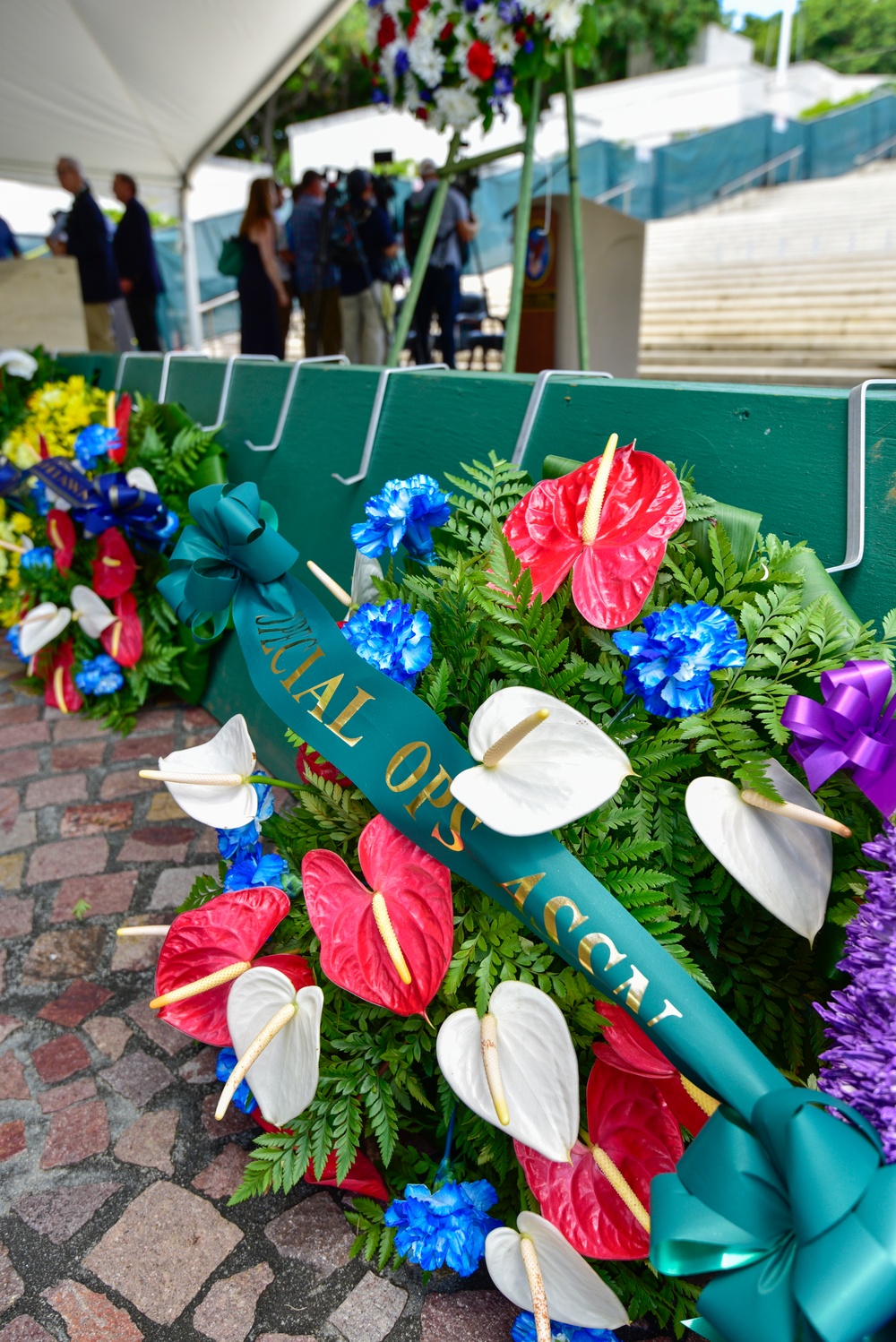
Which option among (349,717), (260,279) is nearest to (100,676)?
(349,717)

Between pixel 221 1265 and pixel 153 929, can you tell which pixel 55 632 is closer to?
pixel 153 929

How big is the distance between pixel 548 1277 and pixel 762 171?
2433 cm

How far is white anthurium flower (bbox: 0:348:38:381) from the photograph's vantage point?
4.54 metres

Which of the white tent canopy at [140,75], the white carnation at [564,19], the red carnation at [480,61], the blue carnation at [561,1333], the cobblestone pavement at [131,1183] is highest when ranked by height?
the white tent canopy at [140,75]

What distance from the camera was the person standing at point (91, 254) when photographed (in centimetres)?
718

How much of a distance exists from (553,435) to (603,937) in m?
1.12

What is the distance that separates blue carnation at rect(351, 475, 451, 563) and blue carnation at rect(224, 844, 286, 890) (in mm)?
567

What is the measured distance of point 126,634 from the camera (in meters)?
3.39

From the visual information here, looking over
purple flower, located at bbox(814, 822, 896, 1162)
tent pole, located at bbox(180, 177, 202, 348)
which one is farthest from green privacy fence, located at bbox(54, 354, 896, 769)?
tent pole, located at bbox(180, 177, 202, 348)

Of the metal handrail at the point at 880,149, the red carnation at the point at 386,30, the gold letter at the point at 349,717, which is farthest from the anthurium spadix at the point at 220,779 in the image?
the metal handrail at the point at 880,149

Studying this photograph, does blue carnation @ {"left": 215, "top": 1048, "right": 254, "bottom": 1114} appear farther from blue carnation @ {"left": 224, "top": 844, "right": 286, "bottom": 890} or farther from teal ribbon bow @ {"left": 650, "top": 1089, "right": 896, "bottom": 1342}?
teal ribbon bow @ {"left": 650, "top": 1089, "right": 896, "bottom": 1342}

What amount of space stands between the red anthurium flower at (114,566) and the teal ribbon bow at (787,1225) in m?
2.91

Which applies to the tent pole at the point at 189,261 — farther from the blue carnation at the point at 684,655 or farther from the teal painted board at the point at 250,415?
the blue carnation at the point at 684,655

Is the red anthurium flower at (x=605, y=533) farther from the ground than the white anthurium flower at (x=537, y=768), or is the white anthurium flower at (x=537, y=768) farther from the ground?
the red anthurium flower at (x=605, y=533)
